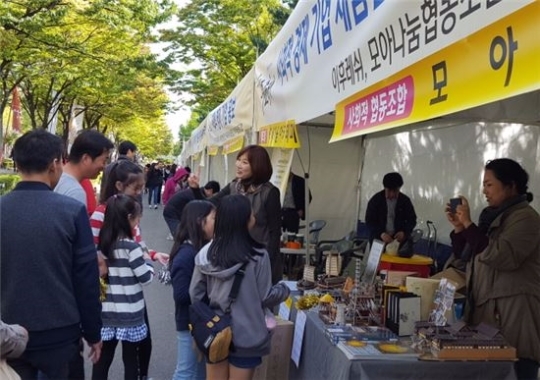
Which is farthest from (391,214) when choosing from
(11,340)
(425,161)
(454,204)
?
(11,340)

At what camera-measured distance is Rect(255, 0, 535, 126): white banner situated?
5.43 feet

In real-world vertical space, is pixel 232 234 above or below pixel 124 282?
above

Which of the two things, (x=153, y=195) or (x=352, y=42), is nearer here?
(x=352, y=42)

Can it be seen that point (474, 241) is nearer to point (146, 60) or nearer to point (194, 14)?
point (146, 60)

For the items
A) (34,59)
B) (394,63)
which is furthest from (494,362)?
(34,59)

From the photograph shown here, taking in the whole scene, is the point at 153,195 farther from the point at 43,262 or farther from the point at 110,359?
the point at 43,262

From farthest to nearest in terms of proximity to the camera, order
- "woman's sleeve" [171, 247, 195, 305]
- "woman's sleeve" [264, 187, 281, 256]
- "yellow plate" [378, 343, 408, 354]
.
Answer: "woman's sleeve" [264, 187, 281, 256] → "woman's sleeve" [171, 247, 195, 305] → "yellow plate" [378, 343, 408, 354]

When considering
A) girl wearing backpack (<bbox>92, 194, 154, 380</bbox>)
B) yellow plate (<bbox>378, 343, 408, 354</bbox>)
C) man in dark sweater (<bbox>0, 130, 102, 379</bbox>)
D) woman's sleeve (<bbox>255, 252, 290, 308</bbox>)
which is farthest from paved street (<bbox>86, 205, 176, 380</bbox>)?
yellow plate (<bbox>378, 343, 408, 354</bbox>)

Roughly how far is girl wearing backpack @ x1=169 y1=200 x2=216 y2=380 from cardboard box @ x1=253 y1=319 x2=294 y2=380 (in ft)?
1.46

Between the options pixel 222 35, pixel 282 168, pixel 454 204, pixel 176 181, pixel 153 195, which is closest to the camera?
pixel 454 204

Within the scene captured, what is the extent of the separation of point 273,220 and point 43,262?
179 centimetres

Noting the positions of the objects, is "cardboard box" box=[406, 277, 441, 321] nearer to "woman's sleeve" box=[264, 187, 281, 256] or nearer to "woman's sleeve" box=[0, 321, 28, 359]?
"woman's sleeve" box=[264, 187, 281, 256]

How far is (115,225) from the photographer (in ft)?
10.2

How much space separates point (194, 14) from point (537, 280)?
17.0m
